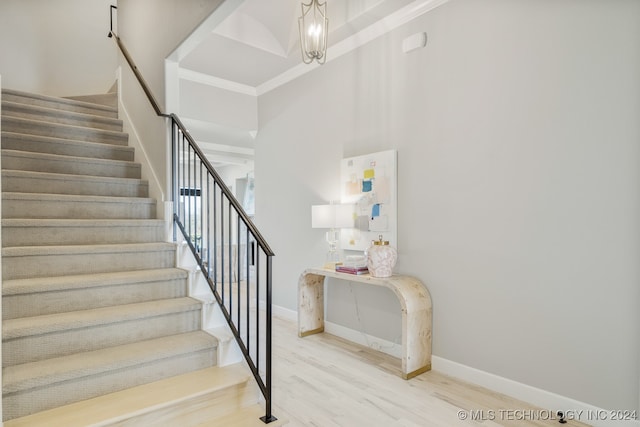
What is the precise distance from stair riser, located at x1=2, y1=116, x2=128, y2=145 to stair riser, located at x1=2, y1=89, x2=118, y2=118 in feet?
1.91

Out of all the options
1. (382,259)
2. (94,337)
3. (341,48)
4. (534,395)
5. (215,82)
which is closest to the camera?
(94,337)

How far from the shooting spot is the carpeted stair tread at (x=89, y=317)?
1914 millimetres

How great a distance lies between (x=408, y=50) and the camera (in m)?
3.15

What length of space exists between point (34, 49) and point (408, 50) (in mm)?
4927

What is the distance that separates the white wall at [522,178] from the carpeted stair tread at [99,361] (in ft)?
5.93

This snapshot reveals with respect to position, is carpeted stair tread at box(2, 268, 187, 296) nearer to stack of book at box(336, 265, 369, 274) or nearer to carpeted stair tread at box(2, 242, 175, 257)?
carpeted stair tread at box(2, 242, 175, 257)

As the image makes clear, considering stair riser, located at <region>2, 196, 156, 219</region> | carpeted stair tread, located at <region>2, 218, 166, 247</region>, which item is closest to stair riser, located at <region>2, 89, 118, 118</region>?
stair riser, located at <region>2, 196, 156, 219</region>

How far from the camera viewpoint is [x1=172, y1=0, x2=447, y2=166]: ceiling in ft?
10.2

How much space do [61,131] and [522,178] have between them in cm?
386

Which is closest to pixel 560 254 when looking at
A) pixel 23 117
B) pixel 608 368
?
pixel 608 368

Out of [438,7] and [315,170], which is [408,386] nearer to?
[315,170]

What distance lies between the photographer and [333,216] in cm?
344

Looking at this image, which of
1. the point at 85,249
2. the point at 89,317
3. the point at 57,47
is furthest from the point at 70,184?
the point at 57,47

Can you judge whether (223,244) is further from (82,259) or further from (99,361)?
(99,361)
